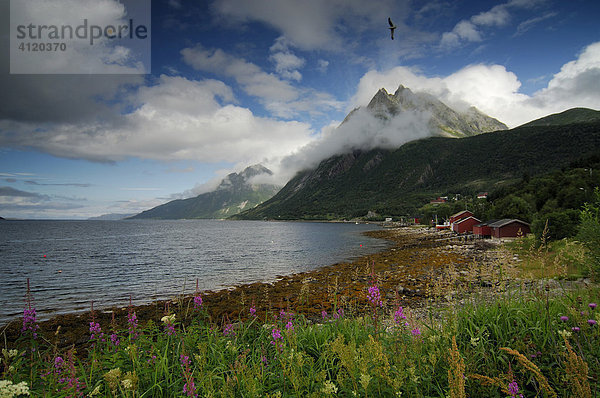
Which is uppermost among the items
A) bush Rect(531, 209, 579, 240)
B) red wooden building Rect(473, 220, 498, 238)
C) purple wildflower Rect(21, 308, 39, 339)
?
purple wildflower Rect(21, 308, 39, 339)

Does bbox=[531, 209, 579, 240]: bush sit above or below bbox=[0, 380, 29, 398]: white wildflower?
below

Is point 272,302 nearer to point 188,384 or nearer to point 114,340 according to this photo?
point 114,340

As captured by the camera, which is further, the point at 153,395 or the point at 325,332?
the point at 325,332

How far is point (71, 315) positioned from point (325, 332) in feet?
60.8

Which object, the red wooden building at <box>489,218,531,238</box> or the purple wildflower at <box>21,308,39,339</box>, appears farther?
the red wooden building at <box>489,218,531,238</box>

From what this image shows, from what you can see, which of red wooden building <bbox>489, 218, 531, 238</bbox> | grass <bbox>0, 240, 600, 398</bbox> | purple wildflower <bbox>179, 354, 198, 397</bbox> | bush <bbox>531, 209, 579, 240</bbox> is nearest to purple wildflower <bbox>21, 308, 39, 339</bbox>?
grass <bbox>0, 240, 600, 398</bbox>

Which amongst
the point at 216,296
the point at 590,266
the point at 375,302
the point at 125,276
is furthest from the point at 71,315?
the point at 590,266

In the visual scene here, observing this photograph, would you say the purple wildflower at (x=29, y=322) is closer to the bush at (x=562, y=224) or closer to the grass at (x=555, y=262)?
the grass at (x=555, y=262)

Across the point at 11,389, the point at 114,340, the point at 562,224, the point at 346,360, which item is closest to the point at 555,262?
the point at 346,360

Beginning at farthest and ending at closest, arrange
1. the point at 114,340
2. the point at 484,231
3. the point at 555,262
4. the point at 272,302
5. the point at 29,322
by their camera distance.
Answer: the point at 484,231 < the point at 272,302 < the point at 555,262 < the point at 114,340 < the point at 29,322

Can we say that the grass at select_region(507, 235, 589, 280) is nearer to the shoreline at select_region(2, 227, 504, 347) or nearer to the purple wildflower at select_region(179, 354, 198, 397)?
the shoreline at select_region(2, 227, 504, 347)

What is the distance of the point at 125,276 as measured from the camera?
30.6 m

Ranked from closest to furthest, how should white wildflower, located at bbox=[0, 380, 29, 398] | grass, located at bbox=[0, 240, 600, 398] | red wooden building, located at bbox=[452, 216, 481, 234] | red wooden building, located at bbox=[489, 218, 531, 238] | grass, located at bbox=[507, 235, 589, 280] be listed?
white wildflower, located at bbox=[0, 380, 29, 398], grass, located at bbox=[0, 240, 600, 398], grass, located at bbox=[507, 235, 589, 280], red wooden building, located at bbox=[489, 218, 531, 238], red wooden building, located at bbox=[452, 216, 481, 234]

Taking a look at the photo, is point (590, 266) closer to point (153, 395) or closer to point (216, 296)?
point (153, 395)
